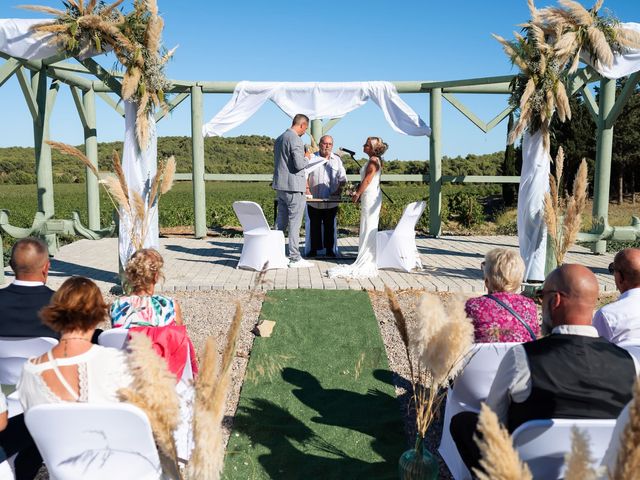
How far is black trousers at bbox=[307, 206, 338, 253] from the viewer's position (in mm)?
9211

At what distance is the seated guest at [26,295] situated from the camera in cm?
282

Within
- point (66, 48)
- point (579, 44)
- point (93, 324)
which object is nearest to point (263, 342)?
point (93, 324)

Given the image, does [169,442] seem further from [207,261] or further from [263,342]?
[207,261]

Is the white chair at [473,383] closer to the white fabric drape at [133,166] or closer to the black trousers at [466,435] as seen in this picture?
the black trousers at [466,435]

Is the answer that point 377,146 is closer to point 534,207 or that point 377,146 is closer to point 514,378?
point 534,207

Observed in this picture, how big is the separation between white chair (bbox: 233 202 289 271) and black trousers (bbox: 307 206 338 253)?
133 centimetres

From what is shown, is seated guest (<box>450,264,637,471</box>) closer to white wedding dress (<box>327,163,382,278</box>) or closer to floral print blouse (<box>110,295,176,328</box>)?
floral print blouse (<box>110,295,176,328</box>)

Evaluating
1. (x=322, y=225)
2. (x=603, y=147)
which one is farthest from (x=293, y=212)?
(x=603, y=147)

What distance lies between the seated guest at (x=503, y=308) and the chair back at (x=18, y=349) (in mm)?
2012

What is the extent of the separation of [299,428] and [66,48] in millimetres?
4906

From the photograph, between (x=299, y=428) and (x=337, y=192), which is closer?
(x=299, y=428)

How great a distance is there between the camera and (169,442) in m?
1.17

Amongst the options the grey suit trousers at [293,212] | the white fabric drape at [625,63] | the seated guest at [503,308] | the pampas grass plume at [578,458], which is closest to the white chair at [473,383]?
the seated guest at [503,308]

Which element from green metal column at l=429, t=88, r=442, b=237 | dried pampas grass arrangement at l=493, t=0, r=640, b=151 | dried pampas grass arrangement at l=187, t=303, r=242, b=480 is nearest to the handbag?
dried pampas grass arrangement at l=187, t=303, r=242, b=480
